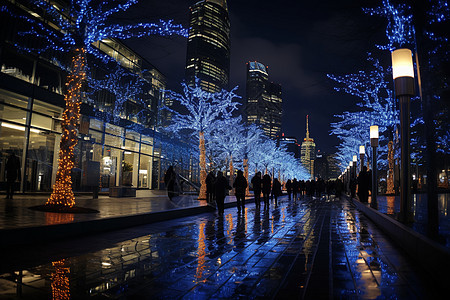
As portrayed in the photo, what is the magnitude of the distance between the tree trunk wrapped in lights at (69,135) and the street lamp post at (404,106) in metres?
9.50

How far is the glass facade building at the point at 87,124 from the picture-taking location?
17562 mm

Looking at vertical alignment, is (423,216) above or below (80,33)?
below

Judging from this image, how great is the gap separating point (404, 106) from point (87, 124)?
40.7 ft

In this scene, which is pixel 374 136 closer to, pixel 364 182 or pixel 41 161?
pixel 364 182

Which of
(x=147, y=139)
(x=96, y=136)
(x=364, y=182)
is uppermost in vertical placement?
(x=147, y=139)

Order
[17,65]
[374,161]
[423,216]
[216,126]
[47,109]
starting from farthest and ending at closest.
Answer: [216,126]
[47,109]
[17,65]
[374,161]
[423,216]

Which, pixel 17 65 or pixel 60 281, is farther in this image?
pixel 17 65

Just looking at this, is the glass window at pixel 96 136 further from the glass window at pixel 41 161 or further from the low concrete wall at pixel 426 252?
the low concrete wall at pixel 426 252

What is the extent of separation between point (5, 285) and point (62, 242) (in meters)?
3.04

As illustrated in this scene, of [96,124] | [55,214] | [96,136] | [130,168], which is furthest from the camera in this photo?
[130,168]

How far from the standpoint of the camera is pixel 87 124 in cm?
1430

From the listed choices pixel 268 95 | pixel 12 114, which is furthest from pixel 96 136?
pixel 268 95

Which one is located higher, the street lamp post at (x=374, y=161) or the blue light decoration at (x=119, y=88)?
the blue light decoration at (x=119, y=88)

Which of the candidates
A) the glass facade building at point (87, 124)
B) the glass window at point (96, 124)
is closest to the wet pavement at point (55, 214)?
the glass facade building at point (87, 124)
